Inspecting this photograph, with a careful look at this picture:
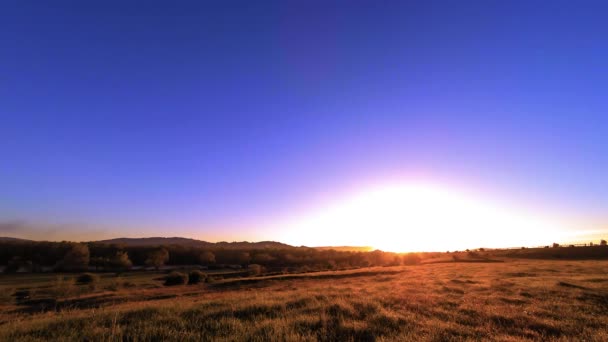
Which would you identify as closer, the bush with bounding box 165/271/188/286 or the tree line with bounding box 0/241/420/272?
the bush with bounding box 165/271/188/286

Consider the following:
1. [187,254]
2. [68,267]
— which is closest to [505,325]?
[68,267]

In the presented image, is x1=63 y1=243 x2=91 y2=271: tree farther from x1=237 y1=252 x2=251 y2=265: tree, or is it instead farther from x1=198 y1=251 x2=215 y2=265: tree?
x1=237 y1=252 x2=251 y2=265: tree

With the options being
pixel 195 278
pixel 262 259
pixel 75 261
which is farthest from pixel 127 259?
pixel 195 278

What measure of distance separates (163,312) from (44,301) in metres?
29.8

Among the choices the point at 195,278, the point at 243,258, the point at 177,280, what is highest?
the point at 177,280

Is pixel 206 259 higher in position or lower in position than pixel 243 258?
higher

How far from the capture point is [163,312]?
11.9m

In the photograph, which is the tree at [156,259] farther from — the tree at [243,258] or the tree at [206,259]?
the tree at [243,258]

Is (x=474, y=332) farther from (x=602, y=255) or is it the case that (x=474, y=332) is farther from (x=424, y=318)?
(x=602, y=255)

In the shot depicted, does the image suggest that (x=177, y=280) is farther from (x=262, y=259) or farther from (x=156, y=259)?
(x=262, y=259)

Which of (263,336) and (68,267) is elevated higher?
(263,336)

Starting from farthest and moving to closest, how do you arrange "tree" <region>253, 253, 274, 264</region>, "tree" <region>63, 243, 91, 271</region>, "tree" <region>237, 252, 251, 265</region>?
"tree" <region>237, 252, 251, 265</region> < "tree" <region>253, 253, 274, 264</region> < "tree" <region>63, 243, 91, 271</region>

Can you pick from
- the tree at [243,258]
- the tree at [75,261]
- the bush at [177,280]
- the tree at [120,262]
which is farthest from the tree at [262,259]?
the bush at [177,280]

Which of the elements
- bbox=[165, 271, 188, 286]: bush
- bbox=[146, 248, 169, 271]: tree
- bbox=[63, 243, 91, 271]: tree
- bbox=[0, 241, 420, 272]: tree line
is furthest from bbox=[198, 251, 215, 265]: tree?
bbox=[165, 271, 188, 286]: bush
